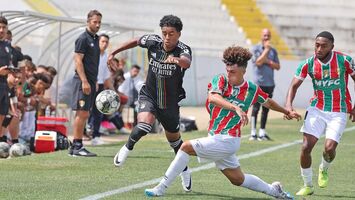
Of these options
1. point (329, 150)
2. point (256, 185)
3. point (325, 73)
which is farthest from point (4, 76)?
point (256, 185)

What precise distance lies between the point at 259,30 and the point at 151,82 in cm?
2775

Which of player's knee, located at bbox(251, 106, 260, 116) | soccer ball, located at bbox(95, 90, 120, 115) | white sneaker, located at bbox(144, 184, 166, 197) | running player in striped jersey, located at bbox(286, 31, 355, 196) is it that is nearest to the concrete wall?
player's knee, located at bbox(251, 106, 260, 116)

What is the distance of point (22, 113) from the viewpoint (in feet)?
57.1

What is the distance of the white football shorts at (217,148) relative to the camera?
9602mm

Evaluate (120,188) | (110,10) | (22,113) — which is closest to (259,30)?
(110,10)

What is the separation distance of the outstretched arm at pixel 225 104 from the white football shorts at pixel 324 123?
2.03m

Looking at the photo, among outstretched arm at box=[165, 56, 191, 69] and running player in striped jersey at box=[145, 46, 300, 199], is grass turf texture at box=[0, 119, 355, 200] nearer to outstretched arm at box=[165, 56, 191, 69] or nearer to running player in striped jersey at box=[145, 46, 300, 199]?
running player in striped jersey at box=[145, 46, 300, 199]

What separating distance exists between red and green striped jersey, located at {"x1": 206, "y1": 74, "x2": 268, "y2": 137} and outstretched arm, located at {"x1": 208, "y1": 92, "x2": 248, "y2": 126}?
0.21ft

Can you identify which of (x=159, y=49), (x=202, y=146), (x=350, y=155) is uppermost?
(x=159, y=49)

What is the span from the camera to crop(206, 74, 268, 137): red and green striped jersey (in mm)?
9688

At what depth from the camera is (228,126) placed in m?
9.70

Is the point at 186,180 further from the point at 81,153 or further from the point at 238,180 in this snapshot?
the point at 81,153

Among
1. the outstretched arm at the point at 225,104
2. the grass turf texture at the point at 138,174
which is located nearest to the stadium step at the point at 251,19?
the grass turf texture at the point at 138,174

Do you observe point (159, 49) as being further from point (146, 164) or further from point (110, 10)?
point (110, 10)
